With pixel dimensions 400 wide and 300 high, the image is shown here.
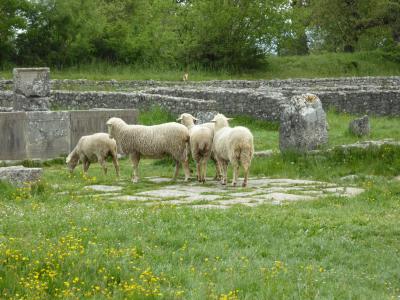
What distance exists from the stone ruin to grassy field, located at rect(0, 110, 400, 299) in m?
8.63

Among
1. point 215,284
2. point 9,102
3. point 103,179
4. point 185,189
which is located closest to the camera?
point 215,284

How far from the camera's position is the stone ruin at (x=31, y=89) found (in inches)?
840

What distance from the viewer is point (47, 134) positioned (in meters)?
19.3

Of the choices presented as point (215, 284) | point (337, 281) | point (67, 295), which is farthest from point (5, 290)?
point (337, 281)

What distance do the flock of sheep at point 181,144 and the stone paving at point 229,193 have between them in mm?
549

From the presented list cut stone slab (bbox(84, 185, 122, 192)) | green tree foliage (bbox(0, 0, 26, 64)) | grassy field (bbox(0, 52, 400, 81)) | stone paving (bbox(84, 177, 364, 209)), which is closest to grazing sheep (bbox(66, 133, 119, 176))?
cut stone slab (bbox(84, 185, 122, 192))

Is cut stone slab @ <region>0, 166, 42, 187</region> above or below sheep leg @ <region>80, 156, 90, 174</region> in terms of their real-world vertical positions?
above

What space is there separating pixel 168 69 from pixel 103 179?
2670 centimetres

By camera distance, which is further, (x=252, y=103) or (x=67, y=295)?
(x=252, y=103)

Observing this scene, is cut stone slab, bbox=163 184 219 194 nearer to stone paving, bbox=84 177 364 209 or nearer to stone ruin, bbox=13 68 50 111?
stone paving, bbox=84 177 364 209

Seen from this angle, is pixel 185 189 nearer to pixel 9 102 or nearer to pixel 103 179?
pixel 103 179

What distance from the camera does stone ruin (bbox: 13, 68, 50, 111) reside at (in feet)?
70.0

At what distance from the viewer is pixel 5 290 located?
287 inches

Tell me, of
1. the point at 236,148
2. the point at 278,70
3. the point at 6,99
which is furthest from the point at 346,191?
the point at 278,70
